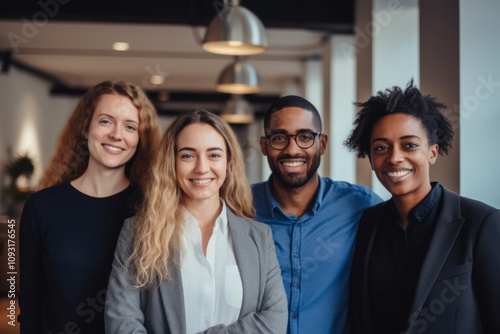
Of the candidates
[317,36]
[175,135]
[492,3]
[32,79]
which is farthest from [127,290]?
[32,79]

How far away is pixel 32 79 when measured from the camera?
36.2 ft

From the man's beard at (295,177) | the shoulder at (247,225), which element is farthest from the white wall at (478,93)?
the shoulder at (247,225)

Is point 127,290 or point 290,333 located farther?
point 290,333

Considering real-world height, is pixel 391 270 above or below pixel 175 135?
below

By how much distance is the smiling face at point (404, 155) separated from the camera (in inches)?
85.0

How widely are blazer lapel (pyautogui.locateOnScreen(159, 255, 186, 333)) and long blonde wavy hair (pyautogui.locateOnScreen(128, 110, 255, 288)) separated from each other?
3 centimetres

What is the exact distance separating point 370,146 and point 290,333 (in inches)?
31.6

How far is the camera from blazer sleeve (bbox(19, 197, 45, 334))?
2.29 meters

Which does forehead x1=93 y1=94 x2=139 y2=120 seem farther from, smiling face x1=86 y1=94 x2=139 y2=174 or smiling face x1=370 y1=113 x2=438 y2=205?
smiling face x1=370 y1=113 x2=438 y2=205

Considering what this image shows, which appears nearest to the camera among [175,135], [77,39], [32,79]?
[175,135]

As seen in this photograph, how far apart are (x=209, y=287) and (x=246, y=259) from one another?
0.17 meters

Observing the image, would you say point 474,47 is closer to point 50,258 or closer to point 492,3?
point 492,3

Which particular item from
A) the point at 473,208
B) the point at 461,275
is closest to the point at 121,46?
the point at 473,208

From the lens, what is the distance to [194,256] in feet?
6.99
